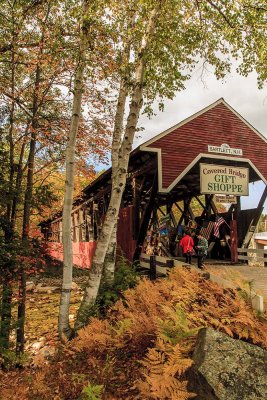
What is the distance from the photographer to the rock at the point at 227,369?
14.2 ft

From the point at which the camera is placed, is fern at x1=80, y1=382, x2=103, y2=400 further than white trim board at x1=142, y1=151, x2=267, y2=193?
No

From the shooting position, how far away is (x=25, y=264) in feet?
30.8

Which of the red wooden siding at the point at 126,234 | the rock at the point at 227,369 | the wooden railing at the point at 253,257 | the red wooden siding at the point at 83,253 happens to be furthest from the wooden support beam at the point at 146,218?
the rock at the point at 227,369

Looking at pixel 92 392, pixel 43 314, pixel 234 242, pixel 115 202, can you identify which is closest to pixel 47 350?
pixel 43 314

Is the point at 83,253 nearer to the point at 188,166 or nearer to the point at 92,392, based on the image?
the point at 188,166

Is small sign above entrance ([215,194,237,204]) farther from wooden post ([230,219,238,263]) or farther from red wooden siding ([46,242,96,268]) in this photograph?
red wooden siding ([46,242,96,268])

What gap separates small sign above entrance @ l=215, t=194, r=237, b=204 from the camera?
15719 mm

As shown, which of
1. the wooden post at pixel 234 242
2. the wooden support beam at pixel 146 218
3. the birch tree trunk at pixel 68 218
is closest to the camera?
the birch tree trunk at pixel 68 218

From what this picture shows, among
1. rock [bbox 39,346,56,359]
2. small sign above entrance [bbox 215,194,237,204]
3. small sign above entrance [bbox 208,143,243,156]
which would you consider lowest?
rock [bbox 39,346,56,359]

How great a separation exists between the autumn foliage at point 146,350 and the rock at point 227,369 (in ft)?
0.58

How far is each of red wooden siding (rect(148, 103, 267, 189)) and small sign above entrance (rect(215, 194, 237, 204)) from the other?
6.04 feet

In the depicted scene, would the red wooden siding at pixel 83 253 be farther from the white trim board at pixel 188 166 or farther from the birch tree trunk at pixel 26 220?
the birch tree trunk at pixel 26 220

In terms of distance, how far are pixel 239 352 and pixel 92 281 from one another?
4687 mm

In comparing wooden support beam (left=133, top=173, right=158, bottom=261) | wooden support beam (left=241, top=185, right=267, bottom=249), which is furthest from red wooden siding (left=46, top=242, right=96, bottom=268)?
wooden support beam (left=241, top=185, right=267, bottom=249)
